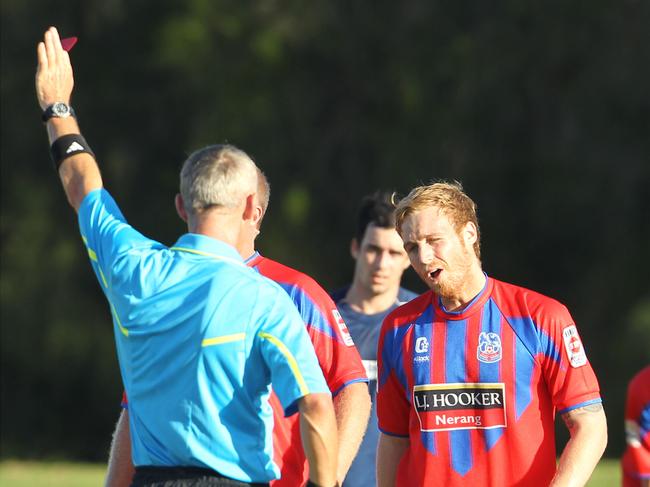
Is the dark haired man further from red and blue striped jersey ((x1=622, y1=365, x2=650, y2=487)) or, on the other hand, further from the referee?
the referee

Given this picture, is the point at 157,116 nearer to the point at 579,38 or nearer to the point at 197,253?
the point at 579,38

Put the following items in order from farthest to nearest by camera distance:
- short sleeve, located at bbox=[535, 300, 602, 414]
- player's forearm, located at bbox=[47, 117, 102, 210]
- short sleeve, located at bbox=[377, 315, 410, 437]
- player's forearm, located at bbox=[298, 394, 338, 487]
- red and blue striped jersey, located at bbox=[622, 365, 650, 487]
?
red and blue striped jersey, located at bbox=[622, 365, 650, 487], short sleeve, located at bbox=[377, 315, 410, 437], short sleeve, located at bbox=[535, 300, 602, 414], player's forearm, located at bbox=[47, 117, 102, 210], player's forearm, located at bbox=[298, 394, 338, 487]

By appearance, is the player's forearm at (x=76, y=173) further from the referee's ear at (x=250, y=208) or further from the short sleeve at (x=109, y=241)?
the referee's ear at (x=250, y=208)

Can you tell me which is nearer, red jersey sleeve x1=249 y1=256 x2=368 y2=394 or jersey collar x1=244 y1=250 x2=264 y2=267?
red jersey sleeve x1=249 y1=256 x2=368 y2=394

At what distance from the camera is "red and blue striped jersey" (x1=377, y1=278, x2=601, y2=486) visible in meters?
4.02

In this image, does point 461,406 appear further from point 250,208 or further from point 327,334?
point 250,208

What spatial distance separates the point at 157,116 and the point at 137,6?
190 centimetres

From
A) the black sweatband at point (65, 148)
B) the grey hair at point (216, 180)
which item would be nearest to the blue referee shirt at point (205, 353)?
the grey hair at point (216, 180)

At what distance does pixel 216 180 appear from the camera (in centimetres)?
339

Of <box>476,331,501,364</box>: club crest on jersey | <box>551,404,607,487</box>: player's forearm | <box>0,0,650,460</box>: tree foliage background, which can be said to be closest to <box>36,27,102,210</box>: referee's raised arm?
<box>476,331,501,364</box>: club crest on jersey

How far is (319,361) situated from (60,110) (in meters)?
1.27

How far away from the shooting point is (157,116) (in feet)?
66.6

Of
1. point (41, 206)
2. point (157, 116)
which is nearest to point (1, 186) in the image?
point (41, 206)

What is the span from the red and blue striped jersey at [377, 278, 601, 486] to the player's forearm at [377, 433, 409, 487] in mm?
37
